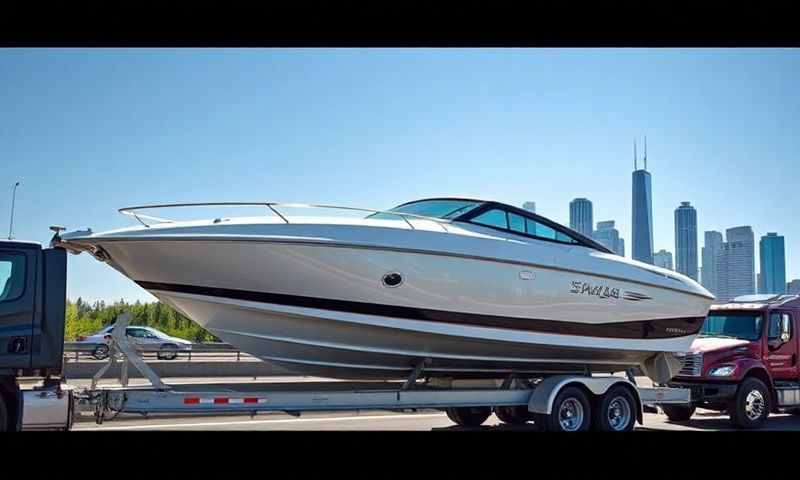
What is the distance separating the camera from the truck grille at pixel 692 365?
976 cm

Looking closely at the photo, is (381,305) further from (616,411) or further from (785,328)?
(785,328)

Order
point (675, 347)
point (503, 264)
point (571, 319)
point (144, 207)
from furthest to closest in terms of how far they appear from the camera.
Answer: point (675, 347), point (571, 319), point (503, 264), point (144, 207)

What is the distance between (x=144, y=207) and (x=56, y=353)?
4.93ft

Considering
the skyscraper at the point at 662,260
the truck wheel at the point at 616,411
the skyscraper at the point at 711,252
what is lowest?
the truck wheel at the point at 616,411

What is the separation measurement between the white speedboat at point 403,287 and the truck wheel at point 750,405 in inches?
76.2

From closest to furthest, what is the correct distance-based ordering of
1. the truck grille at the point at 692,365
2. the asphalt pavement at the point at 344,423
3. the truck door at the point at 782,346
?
the asphalt pavement at the point at 344,423
the truck grille at the point at 692,365
the truck door at the point at 782,346

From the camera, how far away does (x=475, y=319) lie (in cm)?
741

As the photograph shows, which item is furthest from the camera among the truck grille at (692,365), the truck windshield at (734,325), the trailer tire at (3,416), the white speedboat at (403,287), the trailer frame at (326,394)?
the truck windshield at (734,325)

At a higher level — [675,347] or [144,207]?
[144,207]

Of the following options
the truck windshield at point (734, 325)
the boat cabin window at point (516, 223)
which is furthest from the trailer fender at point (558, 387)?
the truck windshield at point (734, 325)

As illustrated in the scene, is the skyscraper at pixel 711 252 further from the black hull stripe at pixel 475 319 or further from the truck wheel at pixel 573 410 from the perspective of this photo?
the truck wheel at pixel 573 410
